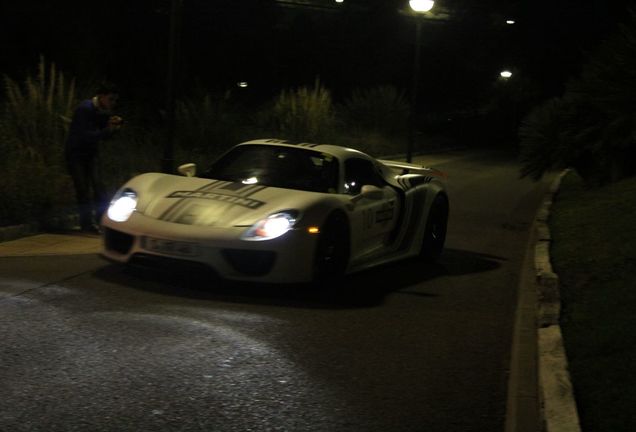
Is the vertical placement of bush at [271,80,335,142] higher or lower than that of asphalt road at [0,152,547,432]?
higher

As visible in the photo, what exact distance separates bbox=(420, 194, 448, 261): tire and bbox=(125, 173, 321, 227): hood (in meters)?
2.36

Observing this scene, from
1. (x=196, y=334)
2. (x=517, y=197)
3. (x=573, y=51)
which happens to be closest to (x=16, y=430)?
(x=196, y=334)

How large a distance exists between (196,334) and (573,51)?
40.3m

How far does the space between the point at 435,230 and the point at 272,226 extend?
3.22 m

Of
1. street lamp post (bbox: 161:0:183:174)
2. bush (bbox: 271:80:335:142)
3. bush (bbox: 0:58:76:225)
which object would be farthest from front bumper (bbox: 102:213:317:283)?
bush (bbox: 271:80:335:142)

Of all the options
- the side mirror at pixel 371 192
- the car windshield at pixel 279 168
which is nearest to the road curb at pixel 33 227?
the car windshield at pixel 279 168

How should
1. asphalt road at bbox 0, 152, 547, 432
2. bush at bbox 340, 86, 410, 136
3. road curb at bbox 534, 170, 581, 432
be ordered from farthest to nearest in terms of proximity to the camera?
bush at bbox 340, 86, 410, 136
asphalt road at bbox 0, 152, 547, 432
road curb at bbox 534, 170, 581, 432

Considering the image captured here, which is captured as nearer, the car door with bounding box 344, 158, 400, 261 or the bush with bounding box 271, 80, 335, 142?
the car door with bounding box 344, 158, 400, 261

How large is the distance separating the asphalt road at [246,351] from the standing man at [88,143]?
4.96ft

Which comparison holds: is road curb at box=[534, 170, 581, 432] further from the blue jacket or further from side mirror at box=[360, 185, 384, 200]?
the blue jacket

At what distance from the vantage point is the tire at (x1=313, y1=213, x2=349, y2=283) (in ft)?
26.6

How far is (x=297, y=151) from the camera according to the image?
30.7 feet

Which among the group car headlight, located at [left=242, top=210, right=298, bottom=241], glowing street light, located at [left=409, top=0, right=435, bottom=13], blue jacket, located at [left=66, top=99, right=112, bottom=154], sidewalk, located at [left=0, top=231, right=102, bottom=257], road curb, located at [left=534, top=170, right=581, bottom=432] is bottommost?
sidewalk, located at [left=0, top=231, right=102, bottom=257]

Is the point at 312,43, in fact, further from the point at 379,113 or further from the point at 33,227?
the point at 33,227
